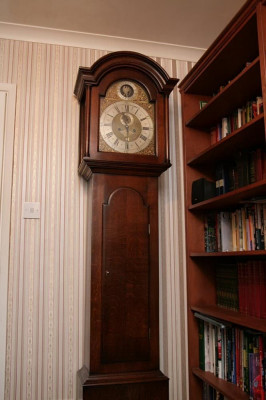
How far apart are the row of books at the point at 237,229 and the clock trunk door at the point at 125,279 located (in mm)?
407

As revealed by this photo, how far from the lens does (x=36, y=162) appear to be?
2.05 m

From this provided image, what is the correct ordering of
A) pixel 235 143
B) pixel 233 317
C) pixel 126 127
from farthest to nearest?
pixel 126 127
pixel 235 143
pixel 233 317

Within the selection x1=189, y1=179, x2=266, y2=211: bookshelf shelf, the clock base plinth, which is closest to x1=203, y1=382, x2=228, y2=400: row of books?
the clock base plinth

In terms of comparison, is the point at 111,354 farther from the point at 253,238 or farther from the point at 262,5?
the point at 262,5

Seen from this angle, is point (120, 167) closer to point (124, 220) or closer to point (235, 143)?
point (124, 220)

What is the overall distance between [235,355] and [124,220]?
83cm

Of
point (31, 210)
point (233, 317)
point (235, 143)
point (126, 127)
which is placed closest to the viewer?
point (233, 317)

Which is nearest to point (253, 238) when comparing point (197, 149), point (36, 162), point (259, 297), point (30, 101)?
point (259, 297)

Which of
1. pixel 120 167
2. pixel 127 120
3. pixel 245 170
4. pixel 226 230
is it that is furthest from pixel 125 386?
pixel 127 120

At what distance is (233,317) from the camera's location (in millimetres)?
1646

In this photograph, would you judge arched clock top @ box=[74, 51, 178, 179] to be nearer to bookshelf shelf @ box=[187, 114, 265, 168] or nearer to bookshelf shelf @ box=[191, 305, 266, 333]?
bookshelf shelf @ box=[187, 114, 265, 168]

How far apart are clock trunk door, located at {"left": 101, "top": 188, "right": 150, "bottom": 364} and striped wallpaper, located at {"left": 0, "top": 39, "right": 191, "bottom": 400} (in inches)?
10.9

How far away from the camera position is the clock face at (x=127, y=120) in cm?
185

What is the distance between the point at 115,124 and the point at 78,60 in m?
0.60
